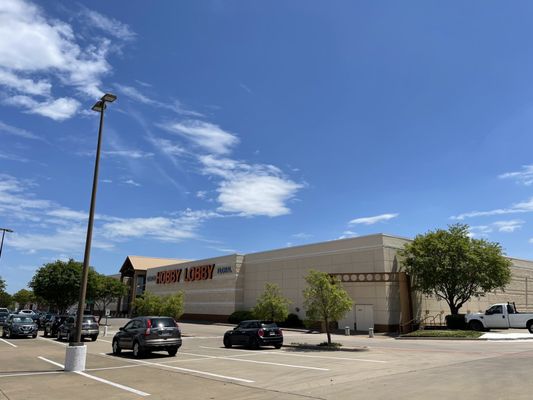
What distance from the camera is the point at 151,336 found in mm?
18828

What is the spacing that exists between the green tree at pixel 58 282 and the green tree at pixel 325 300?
43799 mm

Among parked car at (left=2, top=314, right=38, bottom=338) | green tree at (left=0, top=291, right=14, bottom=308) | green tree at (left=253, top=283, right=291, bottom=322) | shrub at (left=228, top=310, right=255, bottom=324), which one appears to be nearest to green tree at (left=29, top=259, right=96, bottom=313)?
shrub at (left=228, top=310, right=255, bottom=324)

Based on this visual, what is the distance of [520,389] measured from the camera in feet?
33.1

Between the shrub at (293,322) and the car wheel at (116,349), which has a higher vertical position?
the shrub at (293,322)

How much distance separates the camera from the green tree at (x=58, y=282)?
194 ft

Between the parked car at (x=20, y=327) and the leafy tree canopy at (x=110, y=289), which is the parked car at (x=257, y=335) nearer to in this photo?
the parked car at (x=20, y=327)

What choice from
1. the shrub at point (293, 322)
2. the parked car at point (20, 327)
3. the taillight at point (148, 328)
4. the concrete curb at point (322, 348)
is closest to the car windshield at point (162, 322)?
the taillight at point (148, 328)

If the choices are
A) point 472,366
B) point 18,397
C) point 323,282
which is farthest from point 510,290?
point 18,397

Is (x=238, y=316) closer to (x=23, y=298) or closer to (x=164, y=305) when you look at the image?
(x=164, y=305)

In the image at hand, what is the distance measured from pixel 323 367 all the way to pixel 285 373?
1913 mm

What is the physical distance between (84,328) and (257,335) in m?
12.2

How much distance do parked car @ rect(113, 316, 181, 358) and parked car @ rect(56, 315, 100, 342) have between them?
9.50 metres

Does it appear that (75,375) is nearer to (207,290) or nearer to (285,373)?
(285,373)

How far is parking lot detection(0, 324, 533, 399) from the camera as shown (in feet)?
33.7
